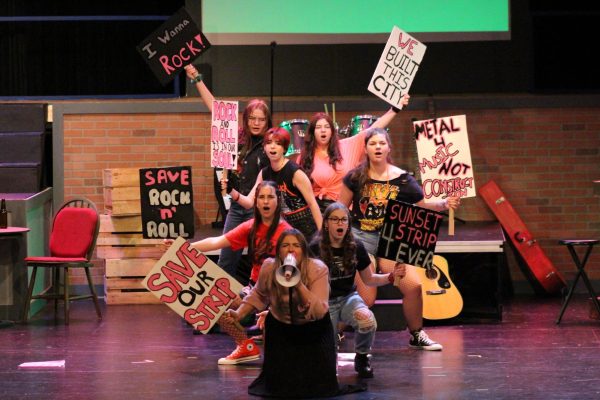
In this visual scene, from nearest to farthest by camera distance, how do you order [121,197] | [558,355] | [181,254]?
1. [181,254]
2. [558,355]
3. [121,197]

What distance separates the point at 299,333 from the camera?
22.5ft

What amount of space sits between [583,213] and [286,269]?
5.65 metres

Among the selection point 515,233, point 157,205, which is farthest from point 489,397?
point 515,233

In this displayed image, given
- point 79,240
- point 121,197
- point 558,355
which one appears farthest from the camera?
point 121,197

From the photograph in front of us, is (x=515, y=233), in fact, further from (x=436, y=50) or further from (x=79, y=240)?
(x=79, y=240)

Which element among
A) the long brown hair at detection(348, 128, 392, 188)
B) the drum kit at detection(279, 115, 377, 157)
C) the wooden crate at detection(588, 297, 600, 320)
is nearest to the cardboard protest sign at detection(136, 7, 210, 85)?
the drum kit at detection(279, 115, 377, 157)

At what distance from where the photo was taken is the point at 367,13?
38.2 ft

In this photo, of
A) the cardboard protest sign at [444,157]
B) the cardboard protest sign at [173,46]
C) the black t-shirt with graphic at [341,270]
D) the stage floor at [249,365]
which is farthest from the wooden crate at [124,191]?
the black t-shirt with graphic at [341,270]

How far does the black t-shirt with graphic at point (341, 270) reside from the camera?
24.2ft

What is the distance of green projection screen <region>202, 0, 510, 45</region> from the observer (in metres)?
11.6

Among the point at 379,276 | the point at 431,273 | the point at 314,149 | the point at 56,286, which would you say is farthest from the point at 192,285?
the point at 56,286

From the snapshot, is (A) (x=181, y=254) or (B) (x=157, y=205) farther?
(B) (x=157, y=205)

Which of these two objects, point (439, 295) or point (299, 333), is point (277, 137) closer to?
point (299, 333)

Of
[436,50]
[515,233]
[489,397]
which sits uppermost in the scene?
[436,50]
